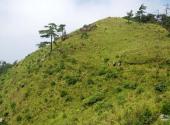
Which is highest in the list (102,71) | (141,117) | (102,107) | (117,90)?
(102,71)

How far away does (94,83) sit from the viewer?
8200 cm

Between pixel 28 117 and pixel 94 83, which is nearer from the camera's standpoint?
pixel 28 117

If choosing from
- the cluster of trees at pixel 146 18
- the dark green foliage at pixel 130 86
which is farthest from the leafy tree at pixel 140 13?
the dark green foliage at pixel 130 86

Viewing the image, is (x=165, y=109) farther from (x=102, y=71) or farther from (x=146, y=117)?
(x=102, y=71)

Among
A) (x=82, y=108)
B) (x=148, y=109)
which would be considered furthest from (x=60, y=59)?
(x=148, y=109)

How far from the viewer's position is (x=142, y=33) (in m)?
114

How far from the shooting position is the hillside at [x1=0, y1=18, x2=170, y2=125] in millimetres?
65000

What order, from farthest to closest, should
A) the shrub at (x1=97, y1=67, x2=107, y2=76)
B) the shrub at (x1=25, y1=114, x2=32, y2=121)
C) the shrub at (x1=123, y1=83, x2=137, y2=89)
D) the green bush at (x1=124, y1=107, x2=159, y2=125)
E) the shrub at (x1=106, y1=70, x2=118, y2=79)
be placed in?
the shrub at (x1=97, y1=67, x2=107, y2=76), the shrub at (x1=106, y1=70, x2=118, y2=79), the shrub at (x1=25, y1=114, x2=32, y2=121), the shrub at (x1=123, y1=83, x2=137, y2=89), the green bush at (x1=124, y1=107, x2=159, y2=125)

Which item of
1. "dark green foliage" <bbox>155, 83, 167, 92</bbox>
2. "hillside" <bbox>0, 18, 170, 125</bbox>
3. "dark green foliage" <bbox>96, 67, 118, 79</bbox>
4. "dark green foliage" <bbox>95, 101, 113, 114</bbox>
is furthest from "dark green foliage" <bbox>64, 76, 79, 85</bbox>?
"dark green foliage" <bbox>155, 83, 167, 92</bbox>

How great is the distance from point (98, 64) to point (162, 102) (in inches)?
1210

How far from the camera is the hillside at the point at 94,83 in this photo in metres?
65.0

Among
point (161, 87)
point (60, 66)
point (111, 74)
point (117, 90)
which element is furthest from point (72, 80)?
point (161, 87)

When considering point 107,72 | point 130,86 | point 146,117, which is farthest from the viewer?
point 107,72

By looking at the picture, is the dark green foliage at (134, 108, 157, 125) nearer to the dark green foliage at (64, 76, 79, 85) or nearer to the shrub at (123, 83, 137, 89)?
the shrub at (123, 83, 137, 89)
